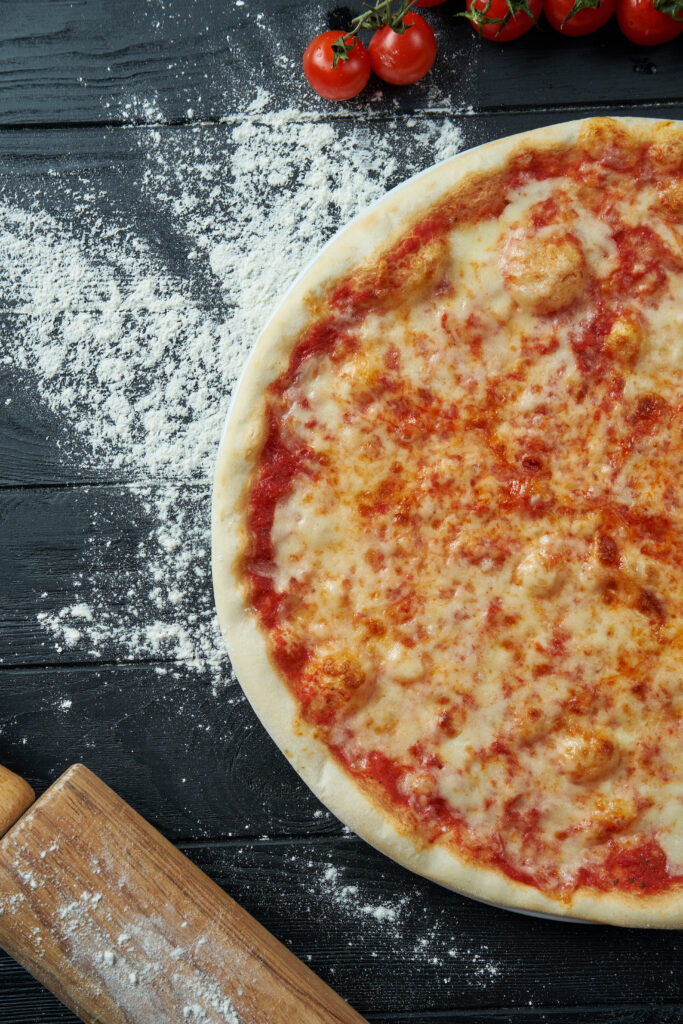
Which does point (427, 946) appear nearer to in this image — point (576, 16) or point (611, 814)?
point (611, 814)

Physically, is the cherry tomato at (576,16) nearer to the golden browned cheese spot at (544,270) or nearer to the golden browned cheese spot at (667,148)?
the golden browned cheese spot at (667,148)

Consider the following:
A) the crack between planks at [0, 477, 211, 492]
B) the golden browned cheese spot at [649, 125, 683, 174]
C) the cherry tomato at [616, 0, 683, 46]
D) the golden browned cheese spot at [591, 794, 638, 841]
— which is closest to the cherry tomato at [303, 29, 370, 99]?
the cherry tomato at [616, 0, 683, 46]

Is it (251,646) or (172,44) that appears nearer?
(251,646)

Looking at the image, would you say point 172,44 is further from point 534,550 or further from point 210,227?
point 534,550

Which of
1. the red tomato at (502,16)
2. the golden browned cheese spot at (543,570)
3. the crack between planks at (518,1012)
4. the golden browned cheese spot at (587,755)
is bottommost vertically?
the crack between planks at (518,1012)

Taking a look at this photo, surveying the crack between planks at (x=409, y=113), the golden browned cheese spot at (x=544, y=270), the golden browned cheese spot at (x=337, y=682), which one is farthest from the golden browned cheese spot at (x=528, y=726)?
the crack between planks at (x=409, y=113)

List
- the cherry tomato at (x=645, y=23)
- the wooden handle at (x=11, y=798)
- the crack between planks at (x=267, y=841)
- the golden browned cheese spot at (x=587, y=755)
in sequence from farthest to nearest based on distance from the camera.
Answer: the crack between planks at (x=267, y=841) < the cherry tomato at (x=645, y=23) < the wooden handle at (x=11, y=798) < the golden browned cheese spot at (x=587, y=755)

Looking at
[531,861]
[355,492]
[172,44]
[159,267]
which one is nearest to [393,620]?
[355,492]

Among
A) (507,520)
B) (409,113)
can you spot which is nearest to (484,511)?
(507,520)
